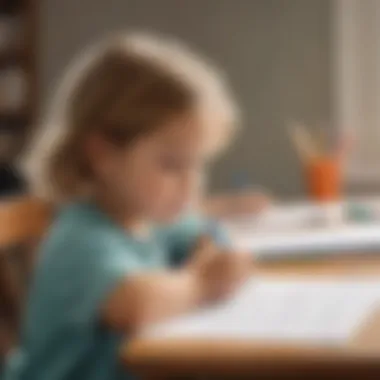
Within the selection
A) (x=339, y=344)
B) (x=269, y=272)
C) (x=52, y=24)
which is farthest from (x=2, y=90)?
(x=339, y=344)

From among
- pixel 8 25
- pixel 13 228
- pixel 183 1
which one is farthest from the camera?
pixel 8 25

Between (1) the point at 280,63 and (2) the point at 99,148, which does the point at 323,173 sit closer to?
(1) the point at 280,63

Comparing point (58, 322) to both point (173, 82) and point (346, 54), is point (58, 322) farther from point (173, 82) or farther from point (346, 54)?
point (346, 54)

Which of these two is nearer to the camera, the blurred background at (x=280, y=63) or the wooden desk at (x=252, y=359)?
the wooden desk at (x=252, y=359)

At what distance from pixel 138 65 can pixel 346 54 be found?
1063 mm

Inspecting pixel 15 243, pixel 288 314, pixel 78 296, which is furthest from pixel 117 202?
pixel 15 243

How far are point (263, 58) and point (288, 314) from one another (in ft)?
4.12

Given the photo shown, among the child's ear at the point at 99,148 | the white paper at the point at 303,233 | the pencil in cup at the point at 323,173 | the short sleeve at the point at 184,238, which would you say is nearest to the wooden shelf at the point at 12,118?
the pencil in cup at the point at 323,173

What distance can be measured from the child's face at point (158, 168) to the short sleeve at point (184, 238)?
0.58ft

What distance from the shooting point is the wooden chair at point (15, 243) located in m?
1.47

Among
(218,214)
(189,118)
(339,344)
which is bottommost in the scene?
(339,344)

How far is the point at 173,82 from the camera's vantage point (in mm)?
1151

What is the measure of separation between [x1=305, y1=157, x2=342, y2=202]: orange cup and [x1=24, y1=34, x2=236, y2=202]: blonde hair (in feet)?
2.42

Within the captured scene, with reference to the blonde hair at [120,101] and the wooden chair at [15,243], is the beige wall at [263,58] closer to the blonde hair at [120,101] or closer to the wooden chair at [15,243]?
the wooden chair at [15,243]
